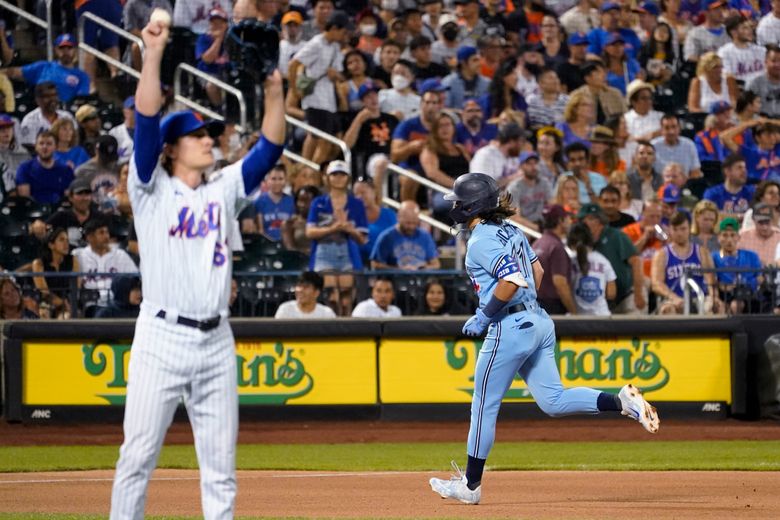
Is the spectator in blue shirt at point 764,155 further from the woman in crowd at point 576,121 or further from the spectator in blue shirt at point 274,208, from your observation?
the spectator in blue shirt at point 274,208

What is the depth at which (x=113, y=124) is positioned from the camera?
1639cm

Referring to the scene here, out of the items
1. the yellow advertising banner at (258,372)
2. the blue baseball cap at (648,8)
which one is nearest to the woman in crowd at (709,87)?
the blue baseball cap at (648,8)

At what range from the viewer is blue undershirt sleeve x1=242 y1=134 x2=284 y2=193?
5.42 m

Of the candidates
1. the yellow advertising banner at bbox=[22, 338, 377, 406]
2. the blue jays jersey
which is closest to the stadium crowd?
the yellow advertising banner at bbox=[22, 338, 377, 406]

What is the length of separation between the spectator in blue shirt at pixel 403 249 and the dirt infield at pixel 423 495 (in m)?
A: 4.07

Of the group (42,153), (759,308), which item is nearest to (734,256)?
(759,308)

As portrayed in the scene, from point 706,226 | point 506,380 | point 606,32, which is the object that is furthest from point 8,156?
point 506,380

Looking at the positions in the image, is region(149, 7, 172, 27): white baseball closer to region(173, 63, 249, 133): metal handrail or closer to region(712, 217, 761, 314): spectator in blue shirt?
region(712, 217, 761, 314): spectator in blue shirt

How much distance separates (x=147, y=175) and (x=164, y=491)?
4423mm

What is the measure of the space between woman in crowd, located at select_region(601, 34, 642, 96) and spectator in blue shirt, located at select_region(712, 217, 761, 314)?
4.76m

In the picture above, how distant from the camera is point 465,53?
57.4ft

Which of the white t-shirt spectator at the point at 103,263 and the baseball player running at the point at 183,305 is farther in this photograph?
the white t-shirt spectator at the point at 103,263

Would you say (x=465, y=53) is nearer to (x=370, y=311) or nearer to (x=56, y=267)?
(x=370, y=311)

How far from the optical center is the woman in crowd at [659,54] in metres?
18.8
